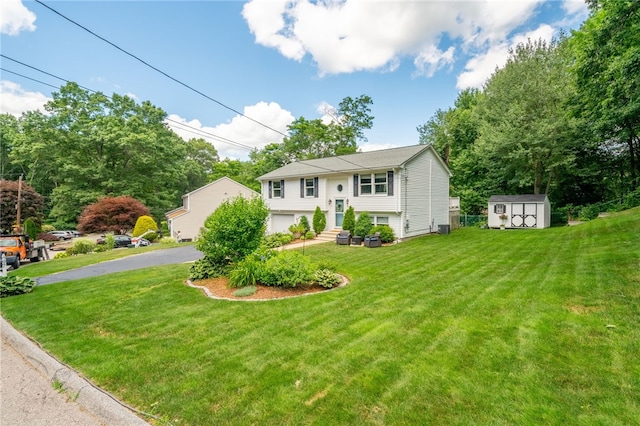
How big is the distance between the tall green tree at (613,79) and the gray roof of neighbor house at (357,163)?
7356 millimetres

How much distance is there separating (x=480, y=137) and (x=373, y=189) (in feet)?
45.6

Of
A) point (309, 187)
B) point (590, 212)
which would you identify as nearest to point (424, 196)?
point (309, 187)

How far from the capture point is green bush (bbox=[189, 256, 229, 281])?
26.2 feet

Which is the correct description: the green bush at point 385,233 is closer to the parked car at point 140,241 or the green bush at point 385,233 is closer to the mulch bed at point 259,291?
the mulch bed at point 259,291

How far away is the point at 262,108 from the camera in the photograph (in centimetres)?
1912

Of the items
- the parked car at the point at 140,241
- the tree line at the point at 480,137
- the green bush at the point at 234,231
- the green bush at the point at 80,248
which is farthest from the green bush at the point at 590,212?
the green bush at the point at 80,248

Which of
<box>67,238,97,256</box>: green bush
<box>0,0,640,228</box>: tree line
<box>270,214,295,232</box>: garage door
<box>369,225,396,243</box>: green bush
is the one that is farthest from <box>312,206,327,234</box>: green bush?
<box>67,238,97,256</box>: green bush

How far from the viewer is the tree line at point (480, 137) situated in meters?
16.5

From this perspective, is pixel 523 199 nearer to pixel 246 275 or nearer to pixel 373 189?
pixel 373 189

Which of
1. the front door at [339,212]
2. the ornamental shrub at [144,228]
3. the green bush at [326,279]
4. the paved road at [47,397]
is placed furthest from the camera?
the ornamental shrub at [144,228]

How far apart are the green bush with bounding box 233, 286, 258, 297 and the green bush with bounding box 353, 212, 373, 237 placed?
337 inches

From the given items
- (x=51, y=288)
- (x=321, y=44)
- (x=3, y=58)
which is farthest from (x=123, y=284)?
(x=321, y=44)

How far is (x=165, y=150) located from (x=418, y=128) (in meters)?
30.5

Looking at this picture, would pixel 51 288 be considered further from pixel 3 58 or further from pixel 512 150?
pixel 512 150
